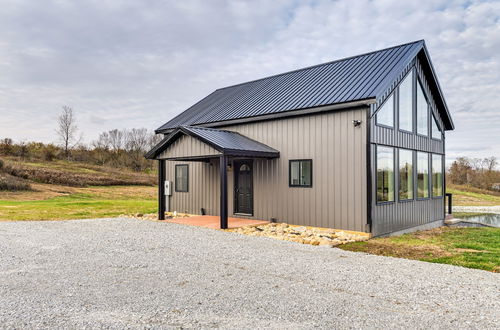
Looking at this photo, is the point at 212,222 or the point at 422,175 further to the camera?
the point at 422,175

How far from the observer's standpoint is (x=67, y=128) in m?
41.1

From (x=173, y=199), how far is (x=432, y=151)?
34.2 feet

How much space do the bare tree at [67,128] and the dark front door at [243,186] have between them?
34.3m

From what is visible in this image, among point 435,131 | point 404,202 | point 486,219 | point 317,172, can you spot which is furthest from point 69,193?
point 486,219

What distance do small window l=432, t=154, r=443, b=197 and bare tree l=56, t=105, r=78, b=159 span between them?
3864cm

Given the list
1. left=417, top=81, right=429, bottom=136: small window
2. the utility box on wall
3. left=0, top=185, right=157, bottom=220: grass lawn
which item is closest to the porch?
the utility box on wall

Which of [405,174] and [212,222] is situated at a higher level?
[405,174]

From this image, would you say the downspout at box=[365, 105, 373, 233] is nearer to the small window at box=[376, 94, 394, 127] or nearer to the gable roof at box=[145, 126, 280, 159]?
the small window at box=[376, 94, 394, 127]

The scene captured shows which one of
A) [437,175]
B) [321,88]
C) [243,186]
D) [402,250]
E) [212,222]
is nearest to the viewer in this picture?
[402,250]

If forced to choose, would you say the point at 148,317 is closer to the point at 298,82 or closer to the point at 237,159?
the point at 237,159

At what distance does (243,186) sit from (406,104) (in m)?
6.07

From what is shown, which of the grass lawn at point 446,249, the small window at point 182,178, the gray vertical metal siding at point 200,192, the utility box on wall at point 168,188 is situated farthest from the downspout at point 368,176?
the utility box on wall at point 168,188

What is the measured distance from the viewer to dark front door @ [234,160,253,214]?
12.4m

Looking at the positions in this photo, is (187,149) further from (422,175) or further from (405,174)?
(422,175)
